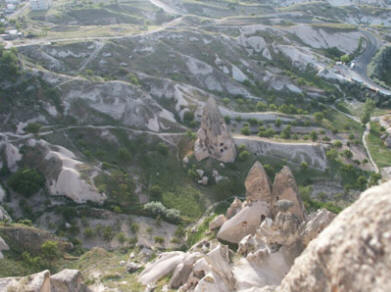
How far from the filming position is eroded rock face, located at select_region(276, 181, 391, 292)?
864 centimetres

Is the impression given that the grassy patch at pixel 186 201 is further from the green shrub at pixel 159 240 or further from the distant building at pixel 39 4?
the distant building at pixel 39 4

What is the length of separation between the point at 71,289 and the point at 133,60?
78.2 m

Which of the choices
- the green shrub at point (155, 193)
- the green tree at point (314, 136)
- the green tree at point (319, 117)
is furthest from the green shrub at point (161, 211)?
the green tree at point (319, 117)

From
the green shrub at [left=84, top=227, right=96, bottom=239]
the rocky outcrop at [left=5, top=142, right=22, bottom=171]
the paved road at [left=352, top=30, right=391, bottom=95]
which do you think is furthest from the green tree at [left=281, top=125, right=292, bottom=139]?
the rocky outcrop at [left=5, top=142, right=22, bottom=171]

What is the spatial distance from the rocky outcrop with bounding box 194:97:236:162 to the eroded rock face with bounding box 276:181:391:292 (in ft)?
158

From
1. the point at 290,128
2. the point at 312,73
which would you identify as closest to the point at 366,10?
the point at 312,73

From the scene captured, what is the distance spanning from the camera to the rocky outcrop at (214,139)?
2311 inches

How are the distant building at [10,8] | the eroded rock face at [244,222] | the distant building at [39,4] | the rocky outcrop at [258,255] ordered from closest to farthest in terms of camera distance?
1. the rocky outcrop at [258,255]
2. the eroded rock face at [244,222]
3. the distant building at [39,4]
4. the distant building at [10,8]

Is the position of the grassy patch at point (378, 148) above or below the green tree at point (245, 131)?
below

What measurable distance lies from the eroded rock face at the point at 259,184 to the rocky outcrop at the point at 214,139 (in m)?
24.8

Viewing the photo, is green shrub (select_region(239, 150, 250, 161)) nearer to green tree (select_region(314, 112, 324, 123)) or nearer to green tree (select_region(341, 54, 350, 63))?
green tree (select_region(314, 112, 324, 123))

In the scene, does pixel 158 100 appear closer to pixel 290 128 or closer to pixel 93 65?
pixel 93 65

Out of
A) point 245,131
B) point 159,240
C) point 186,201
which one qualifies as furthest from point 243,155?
point 159,240

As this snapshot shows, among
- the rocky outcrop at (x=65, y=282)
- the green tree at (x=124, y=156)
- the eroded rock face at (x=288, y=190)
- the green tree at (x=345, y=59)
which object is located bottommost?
the green tree at (x=124, y=156)
